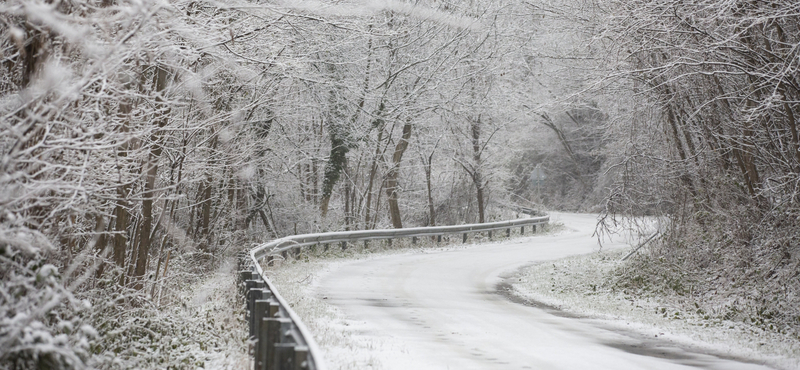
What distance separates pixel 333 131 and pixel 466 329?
52.8 ft

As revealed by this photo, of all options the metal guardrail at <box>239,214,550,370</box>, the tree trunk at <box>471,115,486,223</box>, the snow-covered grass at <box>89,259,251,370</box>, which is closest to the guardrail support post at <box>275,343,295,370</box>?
the metal guardrail at <box>239,214,550,370</box>

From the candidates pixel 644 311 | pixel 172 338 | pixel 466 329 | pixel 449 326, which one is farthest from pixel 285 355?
pixel 644 311

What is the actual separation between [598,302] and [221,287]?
7.34 m

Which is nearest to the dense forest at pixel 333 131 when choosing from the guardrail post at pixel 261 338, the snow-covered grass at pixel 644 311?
the snow-covered grass at pixel 644 311

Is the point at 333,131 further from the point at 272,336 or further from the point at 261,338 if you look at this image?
the point at 272,336

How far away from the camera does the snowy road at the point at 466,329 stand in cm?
855

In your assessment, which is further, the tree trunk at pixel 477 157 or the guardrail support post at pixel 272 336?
the tree trunk at pixel 477 157

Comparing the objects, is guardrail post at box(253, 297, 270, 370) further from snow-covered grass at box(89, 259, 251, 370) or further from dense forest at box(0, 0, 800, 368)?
dense forest at box(0, 0, 800, 368)

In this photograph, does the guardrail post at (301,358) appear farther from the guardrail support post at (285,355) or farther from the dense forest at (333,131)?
the dense forest at (333,131)

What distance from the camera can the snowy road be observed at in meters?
8.55

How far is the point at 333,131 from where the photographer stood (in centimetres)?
2589

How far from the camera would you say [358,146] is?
85.8 ft

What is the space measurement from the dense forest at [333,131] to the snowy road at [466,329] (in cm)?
279

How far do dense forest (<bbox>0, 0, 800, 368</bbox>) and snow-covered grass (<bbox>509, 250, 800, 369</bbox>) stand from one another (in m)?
0.50
